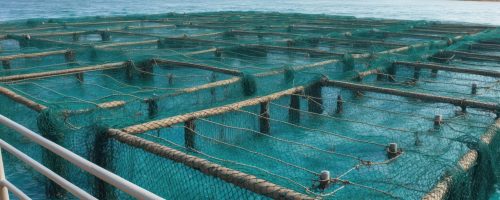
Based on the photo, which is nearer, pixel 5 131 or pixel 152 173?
pixel 152 173

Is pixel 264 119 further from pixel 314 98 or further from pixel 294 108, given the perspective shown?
pixel 314 98

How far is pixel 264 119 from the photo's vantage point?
33.7 ft

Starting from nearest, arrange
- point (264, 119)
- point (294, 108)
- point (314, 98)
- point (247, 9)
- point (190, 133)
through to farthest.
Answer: point (190, 133)
point (264, 119)
point (294, 108)
point (314, 98)
point (247, 9)

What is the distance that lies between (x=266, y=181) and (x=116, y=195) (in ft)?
8.98

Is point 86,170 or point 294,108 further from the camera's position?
point 294,108

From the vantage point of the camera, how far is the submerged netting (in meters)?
6.11

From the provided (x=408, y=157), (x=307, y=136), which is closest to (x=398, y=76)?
(x=307, y=136)

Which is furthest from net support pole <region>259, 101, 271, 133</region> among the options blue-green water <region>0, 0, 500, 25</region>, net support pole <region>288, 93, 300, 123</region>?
blue-green water <region>0, 0, 500, 25</region>

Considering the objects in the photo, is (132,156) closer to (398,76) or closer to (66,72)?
(66,72)

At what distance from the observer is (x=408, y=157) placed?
8148mm

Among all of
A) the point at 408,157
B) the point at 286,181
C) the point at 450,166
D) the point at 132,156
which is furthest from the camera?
the point at 408,157

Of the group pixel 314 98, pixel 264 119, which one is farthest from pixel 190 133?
pixel 314 98

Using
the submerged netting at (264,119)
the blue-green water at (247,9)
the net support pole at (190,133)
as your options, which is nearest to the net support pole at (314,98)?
the submerged netting at (264,119)

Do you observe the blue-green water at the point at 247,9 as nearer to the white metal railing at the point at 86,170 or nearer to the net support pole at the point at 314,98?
the net support pole at the point at 314,98
